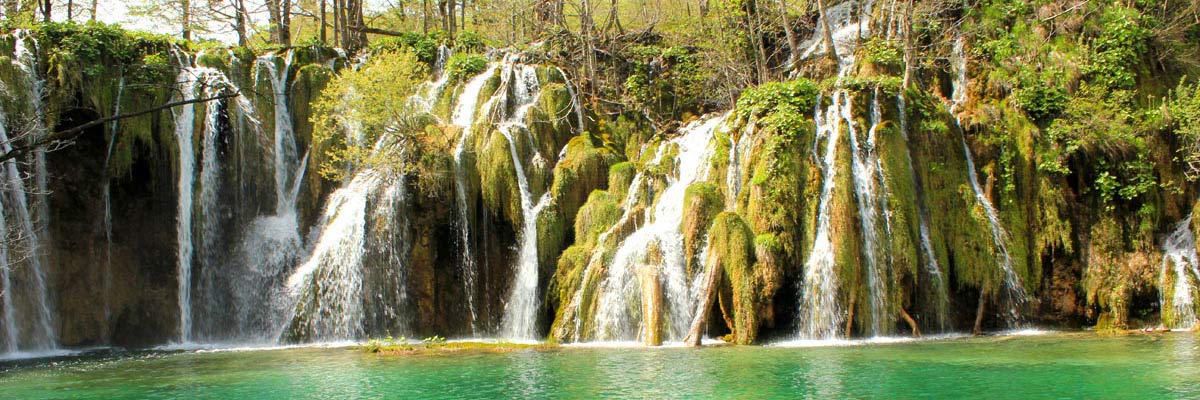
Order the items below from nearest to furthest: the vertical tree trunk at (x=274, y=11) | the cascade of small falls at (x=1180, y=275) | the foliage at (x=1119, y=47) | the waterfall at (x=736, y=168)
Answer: the cascade of small falls at (x=1180, y=275), the waterfall at (x=736, y=168), the foliage at (x=1119, y=47), the vertical tree trunk at (x=274, y=11)

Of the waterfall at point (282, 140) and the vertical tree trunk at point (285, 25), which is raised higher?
the vertical tree trunk at point (285, 25)

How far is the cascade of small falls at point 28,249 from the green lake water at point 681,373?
3037 millimetres

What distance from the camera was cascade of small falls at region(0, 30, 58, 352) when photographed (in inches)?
707

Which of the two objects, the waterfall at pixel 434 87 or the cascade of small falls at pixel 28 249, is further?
the waterfall at pixel 434 87

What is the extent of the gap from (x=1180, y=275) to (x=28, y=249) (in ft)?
74.6

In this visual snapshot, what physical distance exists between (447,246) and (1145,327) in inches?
565

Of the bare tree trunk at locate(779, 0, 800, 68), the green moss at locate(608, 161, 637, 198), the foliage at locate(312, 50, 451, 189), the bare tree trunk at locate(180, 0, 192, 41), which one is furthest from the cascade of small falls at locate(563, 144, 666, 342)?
the bare tree trunk at locate(180, 0, 192, 41)

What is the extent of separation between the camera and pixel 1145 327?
17094 millimetres

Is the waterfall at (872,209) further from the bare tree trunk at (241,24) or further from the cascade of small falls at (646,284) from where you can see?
the bare tree trunk at (241,24)

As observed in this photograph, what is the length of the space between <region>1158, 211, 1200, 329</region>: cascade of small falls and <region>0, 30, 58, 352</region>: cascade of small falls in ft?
72.0

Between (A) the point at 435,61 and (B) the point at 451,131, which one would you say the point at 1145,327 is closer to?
(B) the point at 451,131

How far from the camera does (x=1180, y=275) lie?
17.2 metres

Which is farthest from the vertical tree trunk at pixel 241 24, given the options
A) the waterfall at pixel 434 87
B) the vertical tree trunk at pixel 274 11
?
the waterfall at pixel 434 87

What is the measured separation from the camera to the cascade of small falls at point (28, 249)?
59.0 ft
